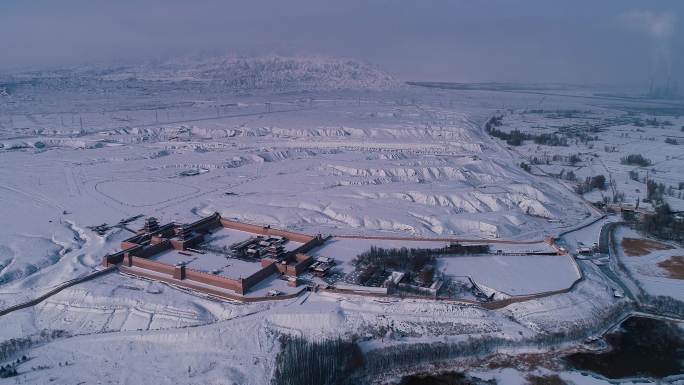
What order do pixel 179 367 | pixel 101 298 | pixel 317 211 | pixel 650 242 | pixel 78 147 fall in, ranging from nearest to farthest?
pixel 179 367
pixel 101 298
pixel 650 242
pixel 317 211
pixel 78 147

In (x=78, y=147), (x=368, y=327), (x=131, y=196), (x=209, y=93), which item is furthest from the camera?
(x=209, y=93)

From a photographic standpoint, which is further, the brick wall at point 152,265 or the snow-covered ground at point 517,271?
the brick wall at point 152,265

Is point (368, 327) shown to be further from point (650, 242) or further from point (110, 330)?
point (650, 242)

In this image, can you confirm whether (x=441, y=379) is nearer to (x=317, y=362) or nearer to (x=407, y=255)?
(x=317, y=362)

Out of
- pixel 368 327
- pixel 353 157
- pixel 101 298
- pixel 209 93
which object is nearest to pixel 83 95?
pixel 209 93

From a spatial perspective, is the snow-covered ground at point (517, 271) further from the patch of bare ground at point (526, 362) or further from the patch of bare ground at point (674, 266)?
the patch of bare ground at point (674, 266)

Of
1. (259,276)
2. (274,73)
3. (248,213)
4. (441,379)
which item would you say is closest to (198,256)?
(259,276)

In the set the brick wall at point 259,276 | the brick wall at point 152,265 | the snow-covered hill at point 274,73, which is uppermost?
the snow-covered hill at point 274,73

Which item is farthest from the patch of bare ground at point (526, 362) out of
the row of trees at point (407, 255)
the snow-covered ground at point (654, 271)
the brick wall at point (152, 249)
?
the brick wall at point (152, 249)
